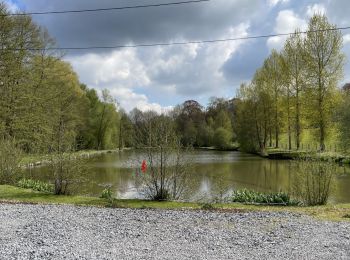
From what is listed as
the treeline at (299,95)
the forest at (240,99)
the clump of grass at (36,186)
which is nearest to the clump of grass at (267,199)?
the forest at (240,99)

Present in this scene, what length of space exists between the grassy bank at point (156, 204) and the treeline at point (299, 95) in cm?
1663

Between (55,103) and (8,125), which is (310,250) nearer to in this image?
(8,125)

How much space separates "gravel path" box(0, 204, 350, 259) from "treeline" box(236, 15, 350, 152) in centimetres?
1942

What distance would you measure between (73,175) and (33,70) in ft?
62.1

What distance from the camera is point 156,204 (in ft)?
38.7

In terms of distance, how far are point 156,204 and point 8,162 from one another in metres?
8.72

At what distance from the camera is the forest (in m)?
25.7

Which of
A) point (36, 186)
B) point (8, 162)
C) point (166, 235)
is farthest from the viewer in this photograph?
point (8, 162)

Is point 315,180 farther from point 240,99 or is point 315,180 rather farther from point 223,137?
point 223,137

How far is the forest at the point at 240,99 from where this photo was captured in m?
25.7

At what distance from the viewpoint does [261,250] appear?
21.1 feet

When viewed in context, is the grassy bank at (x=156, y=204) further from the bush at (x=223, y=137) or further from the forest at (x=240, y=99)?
the bush at (x=223, y=137)

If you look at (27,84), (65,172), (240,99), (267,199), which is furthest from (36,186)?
(240,99)

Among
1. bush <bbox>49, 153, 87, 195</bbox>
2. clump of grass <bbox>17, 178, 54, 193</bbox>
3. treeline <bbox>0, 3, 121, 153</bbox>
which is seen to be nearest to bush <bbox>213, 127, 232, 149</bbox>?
treeline <bbox>0, 3, 121, 153</bbox>
